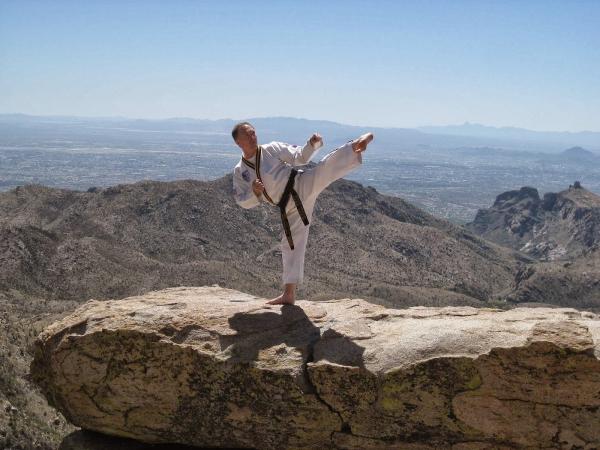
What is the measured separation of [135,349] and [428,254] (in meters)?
59.5

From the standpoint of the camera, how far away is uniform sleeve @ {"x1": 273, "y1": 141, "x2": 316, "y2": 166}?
888 cm

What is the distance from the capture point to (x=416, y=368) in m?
7.64

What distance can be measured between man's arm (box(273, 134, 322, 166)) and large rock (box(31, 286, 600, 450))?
2.34m

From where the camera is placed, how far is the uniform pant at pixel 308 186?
8.51 metres

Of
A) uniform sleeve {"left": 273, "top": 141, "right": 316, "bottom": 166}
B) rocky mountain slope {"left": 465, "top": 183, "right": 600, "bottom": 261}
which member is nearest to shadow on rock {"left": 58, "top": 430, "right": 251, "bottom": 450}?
uniform sleeve {"left": 273, "top": 141, "right": 316, "bottom": 166}

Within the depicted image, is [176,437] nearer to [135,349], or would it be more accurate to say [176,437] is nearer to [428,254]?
[135,349]

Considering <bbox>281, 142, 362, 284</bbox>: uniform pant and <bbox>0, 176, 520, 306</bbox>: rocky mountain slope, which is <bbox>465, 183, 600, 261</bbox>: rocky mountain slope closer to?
<bbox>0, 176, 520, 306</bbox>: rocky mountain slope

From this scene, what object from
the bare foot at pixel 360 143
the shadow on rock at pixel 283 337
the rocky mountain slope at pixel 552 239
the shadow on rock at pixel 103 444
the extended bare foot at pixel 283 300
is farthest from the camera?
the rocky mountain slope at pixel 552 239

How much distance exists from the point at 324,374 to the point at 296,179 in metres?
2.80

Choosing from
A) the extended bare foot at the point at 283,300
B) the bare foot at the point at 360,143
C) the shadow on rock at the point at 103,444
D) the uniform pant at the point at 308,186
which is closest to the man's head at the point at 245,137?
the uniform pant at the point at 308,186

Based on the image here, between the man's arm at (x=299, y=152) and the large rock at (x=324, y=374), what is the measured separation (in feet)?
7.68

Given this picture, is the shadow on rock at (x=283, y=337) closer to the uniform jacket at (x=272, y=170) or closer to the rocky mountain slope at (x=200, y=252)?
the uniform jacket at (x=272, y=170)

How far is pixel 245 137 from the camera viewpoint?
8.70 meters

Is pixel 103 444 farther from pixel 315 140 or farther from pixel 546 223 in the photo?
pixel 546 223
